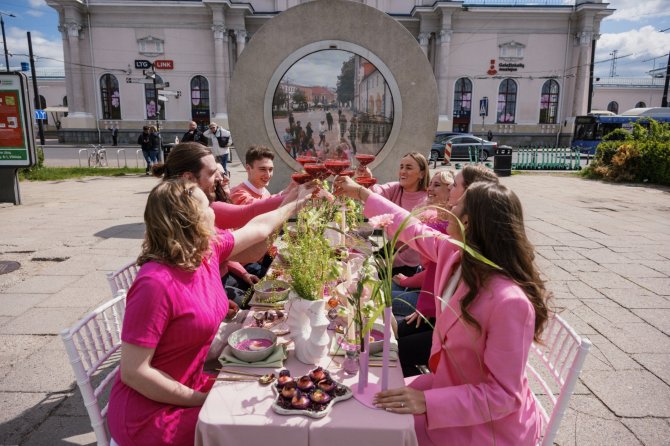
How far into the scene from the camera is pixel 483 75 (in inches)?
1195

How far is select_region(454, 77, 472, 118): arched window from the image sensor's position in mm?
30750

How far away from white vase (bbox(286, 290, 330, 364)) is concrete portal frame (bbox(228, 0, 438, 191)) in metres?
4.59

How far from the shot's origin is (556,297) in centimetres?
449

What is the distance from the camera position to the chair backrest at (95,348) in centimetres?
173

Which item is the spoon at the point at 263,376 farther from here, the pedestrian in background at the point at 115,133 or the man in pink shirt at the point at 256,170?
the pedestrian in background at the point at 115,133

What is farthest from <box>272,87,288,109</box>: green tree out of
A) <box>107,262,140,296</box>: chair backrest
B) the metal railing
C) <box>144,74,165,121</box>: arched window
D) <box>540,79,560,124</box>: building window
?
<box>540,79,560,124</box>: building window

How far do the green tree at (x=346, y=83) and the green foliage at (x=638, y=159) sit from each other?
37.3ft

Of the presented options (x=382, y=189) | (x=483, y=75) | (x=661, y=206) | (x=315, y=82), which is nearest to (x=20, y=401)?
(x=382, y=189)

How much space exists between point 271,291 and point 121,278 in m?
0.91

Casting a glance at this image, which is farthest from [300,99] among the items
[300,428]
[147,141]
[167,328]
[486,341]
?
[147,141]

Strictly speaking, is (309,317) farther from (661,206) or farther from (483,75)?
(483,75)

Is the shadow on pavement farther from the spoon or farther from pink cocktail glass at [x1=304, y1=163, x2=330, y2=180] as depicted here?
the spoon

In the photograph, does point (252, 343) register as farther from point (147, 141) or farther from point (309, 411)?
point (147, 141)

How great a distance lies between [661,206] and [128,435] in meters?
11.5
